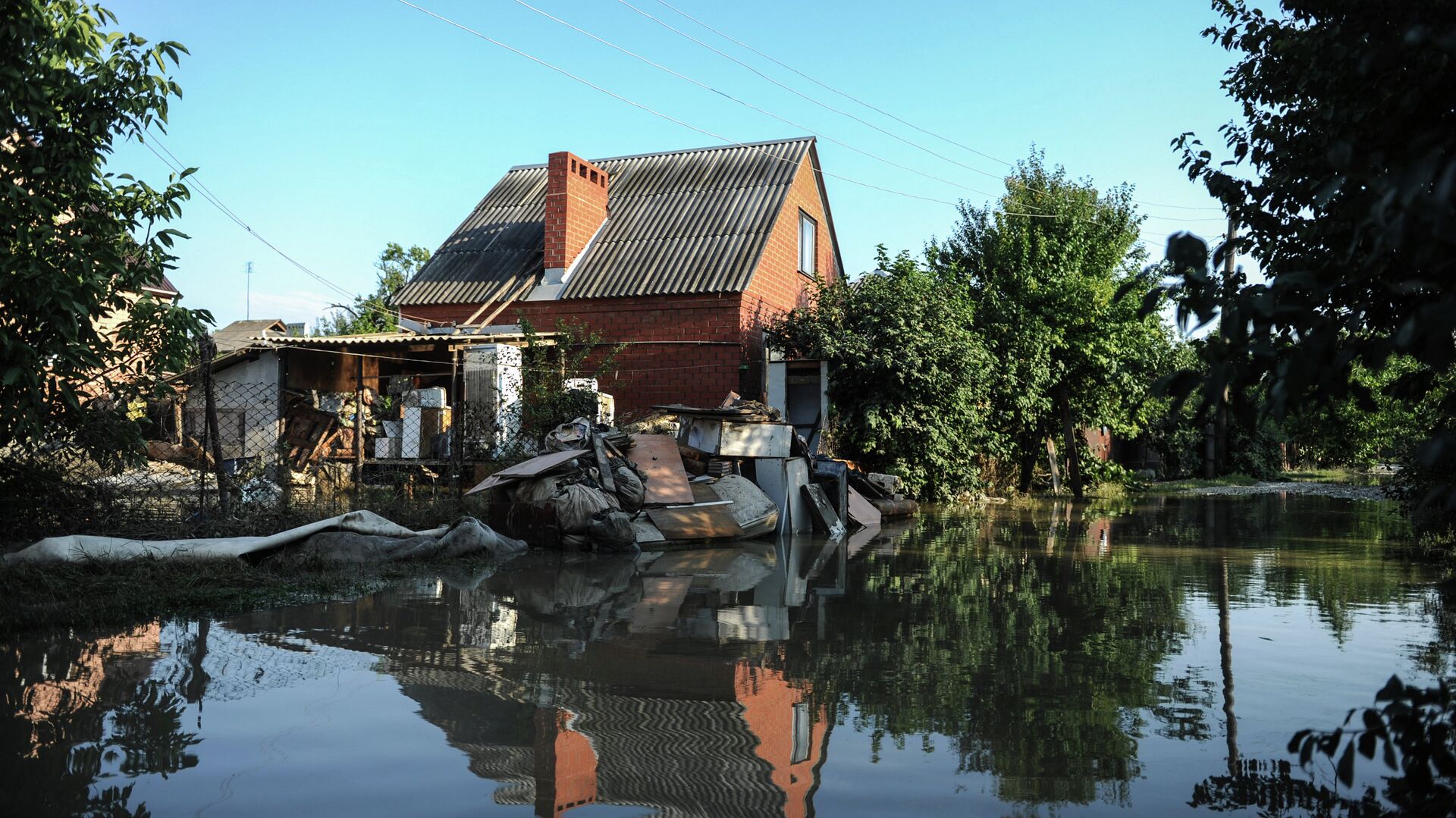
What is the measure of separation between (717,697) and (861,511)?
10.7m

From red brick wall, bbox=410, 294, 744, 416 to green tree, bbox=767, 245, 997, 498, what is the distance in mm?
1051

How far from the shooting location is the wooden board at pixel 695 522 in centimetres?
1189

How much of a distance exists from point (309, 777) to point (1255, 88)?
18.4 feet

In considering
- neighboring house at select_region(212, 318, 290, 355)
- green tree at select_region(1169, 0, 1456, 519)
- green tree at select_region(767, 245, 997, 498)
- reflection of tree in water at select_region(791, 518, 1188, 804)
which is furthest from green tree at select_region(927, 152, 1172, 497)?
neighboring house at select_region(212, 318, 290, 355)

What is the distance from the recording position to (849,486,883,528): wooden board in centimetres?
1492

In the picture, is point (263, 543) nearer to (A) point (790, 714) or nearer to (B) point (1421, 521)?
(A) point (790, 714)

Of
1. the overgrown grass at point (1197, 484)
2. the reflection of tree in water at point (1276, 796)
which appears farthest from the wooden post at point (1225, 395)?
the reflection of tree in water at point (1276, 796)

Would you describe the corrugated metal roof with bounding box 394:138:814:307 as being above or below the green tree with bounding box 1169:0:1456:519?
above

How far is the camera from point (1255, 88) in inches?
211

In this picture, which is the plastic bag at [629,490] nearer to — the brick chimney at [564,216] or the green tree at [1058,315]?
the brick chimney at [564,216]

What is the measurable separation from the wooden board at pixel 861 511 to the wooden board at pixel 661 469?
3026mm

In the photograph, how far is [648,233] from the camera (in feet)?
67.7

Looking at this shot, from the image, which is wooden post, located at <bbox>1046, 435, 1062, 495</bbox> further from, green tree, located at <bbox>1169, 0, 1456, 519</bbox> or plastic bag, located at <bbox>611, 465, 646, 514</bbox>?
green tree, located at <bbox>1169, 0, 1456, 519</bbox>

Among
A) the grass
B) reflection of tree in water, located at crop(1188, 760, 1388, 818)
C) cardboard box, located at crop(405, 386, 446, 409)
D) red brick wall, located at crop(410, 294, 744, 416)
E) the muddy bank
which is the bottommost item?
reflection of tree in water, located at crop(1188, 760, 1388, 818)
